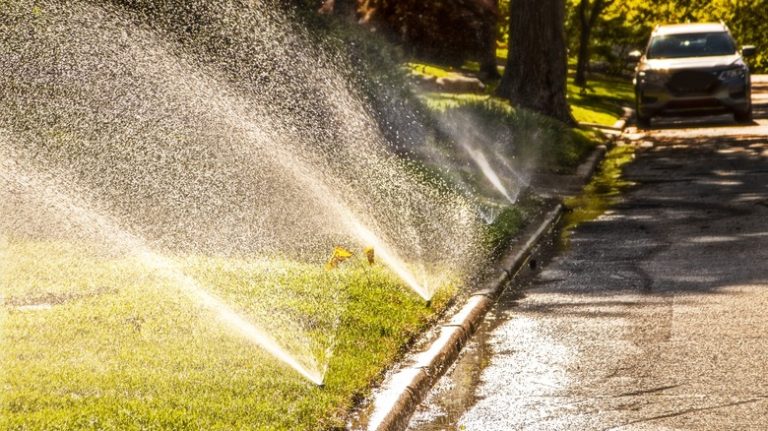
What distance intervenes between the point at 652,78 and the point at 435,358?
62.4 feet

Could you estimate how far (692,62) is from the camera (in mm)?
26125

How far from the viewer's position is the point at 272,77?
63.3ft

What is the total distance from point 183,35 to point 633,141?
970 centimetres

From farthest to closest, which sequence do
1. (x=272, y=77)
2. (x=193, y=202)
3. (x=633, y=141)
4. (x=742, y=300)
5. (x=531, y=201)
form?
(x=633, y=141), (x=272, y=77), (x=531, y=201), (x=193, y=202), (x=742, y=300)

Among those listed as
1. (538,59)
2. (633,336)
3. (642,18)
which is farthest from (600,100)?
(633,336)

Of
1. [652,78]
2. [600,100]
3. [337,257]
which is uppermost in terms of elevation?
[337,257]

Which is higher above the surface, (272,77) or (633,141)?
(272,77)

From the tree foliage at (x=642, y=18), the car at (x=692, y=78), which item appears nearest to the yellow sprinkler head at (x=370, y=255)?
the car at (x=692, y=78)

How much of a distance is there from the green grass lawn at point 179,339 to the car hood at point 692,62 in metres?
Result: 16.3

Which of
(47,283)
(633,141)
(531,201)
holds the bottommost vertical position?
(633,141)

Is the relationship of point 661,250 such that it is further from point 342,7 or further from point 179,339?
point 342,7

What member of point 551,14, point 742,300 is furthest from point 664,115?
point 742,300

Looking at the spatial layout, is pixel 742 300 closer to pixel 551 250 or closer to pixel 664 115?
pixel 551 250

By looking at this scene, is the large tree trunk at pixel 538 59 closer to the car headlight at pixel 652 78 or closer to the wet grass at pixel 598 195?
the car headlight at pixel 652 78
